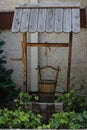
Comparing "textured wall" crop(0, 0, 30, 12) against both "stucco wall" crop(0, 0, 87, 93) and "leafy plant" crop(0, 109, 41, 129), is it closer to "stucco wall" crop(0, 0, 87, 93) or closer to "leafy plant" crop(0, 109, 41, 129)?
"stucco wall" crop(0, 0, 87, 93)

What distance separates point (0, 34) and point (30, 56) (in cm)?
62

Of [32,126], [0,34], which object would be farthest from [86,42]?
[32,126]

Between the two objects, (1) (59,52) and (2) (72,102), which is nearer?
(2) (72,102)

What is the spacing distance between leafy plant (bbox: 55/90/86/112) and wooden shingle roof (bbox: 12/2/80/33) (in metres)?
0.91

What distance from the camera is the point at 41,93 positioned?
5.31 meters

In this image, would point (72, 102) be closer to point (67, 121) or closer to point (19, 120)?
point (67, 121)

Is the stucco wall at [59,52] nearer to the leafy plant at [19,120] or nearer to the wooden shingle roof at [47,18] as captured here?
the wooden shingle roof at [47,18]

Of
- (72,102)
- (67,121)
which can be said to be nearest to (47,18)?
(72,102)

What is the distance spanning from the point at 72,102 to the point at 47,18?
1161 millimetres

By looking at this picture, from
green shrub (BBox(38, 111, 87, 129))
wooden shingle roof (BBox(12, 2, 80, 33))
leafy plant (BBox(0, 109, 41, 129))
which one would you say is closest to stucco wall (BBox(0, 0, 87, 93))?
wooden shingle roof (BBox(12, 2, 80, 33))

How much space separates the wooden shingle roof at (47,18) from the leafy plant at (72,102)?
91 cm

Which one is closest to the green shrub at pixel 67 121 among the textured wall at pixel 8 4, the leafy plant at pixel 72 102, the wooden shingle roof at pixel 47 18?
the leafy plant at pixel 72 102

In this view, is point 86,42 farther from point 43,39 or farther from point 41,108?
point 41,108

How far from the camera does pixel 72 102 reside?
5.29m
